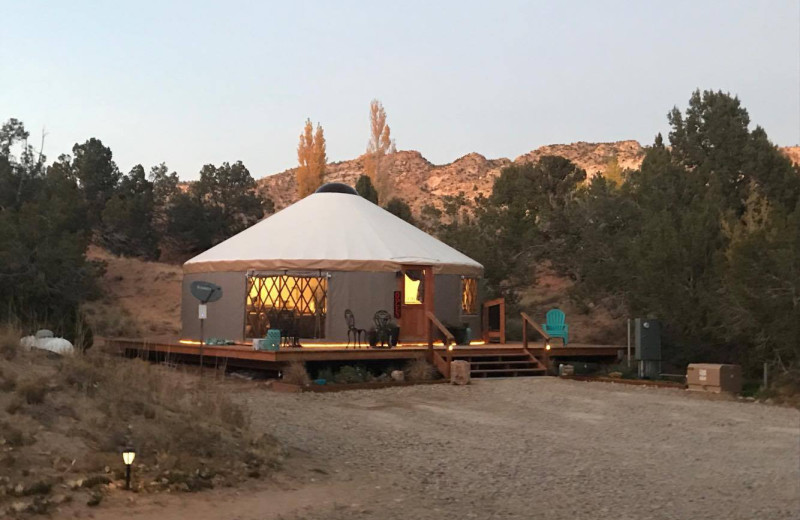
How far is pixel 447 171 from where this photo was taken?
150 ft

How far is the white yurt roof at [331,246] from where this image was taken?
12203 mm

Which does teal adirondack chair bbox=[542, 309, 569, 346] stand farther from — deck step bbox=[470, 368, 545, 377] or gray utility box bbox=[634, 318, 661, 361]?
gray utility box bbox=[634, 318, 661, 361]

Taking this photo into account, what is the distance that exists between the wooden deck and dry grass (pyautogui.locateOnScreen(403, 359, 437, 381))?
189 millimetres

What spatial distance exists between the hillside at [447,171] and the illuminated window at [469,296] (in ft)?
85.8

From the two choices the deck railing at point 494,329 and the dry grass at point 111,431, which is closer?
the dry grass at point 111,431

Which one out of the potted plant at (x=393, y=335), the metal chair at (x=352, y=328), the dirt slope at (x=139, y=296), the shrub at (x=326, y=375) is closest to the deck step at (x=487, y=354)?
the potted plant at (x=393, y=335)

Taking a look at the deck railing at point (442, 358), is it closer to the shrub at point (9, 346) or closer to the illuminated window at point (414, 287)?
the illuminated window at point (414, 287)

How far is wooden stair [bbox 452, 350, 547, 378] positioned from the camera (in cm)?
1134

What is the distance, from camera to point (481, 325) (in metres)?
14.0

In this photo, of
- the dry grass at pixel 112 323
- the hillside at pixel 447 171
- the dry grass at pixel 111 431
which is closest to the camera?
the dry grass at pixel 111 431

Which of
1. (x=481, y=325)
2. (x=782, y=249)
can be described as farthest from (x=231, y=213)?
(x=782, y=249)

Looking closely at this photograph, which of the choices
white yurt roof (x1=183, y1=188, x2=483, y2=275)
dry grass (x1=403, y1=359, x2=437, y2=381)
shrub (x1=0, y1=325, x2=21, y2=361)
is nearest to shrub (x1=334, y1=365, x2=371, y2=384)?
dry grass (x1=403, y1=359, x2=437, y2=381)

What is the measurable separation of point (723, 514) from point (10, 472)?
3689 millimetres

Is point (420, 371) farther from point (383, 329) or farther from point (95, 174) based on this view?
point (95, 174)
